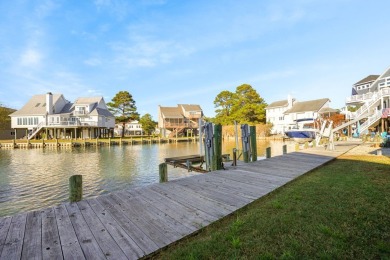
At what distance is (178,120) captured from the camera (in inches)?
2525

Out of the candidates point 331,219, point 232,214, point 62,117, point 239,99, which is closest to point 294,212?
point 331,219

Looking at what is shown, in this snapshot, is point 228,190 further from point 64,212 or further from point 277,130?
point 277,130

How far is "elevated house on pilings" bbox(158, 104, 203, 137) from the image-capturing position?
63094mm

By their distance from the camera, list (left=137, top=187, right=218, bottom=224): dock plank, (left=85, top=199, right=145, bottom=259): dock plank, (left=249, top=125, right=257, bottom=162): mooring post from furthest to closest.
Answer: (left=249, top=125, right=257, bottom=162): mooring post, (left=137, top=187, right=218, bottom=224): dock plank, (left=85, top=199, right=145, bottom=259): dock plank

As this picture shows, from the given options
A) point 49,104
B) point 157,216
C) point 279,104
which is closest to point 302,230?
point 157,216

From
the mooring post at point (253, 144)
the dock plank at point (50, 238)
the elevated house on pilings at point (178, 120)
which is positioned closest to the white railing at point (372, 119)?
the mooring post at point (253, 144)

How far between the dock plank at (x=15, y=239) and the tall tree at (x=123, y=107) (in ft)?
171

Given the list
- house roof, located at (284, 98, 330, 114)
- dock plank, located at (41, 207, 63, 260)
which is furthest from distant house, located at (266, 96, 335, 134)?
dock plank, located at (41, 207, 63, 260)

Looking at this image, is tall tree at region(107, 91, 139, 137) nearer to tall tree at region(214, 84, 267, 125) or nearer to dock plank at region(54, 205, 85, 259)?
tall tree at region(214, 84, 267, 125)

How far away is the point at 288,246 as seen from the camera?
3.40 metres

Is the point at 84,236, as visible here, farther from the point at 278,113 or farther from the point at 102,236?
the point at 278,113

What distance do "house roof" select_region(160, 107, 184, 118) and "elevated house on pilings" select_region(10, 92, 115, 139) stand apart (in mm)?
16653

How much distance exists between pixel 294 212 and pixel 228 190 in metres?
2.28

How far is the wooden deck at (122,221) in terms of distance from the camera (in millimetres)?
3455
